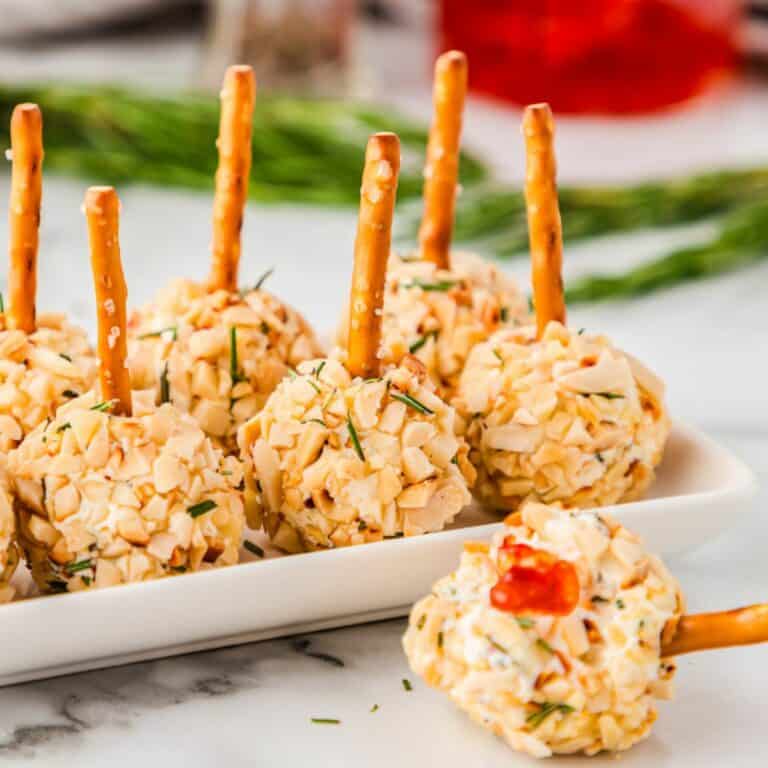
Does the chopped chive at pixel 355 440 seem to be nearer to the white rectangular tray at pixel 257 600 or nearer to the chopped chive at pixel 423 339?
the white rectangular tray at pixel 257 600

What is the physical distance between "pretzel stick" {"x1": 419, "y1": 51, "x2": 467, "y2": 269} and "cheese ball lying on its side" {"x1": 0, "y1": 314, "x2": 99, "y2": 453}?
370mm

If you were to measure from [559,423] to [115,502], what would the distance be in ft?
1.29

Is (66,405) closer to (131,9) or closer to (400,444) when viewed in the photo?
(400,444)

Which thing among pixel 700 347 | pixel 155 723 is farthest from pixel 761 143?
pixel 155 723

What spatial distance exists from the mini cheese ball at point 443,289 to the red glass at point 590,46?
135 cm

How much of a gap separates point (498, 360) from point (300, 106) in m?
1.55

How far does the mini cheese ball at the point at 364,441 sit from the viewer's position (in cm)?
129

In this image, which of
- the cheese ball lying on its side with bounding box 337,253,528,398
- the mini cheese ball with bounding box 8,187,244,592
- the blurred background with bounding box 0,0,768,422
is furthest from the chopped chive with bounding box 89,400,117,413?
the blurred background with bounding box 0,0,768,422

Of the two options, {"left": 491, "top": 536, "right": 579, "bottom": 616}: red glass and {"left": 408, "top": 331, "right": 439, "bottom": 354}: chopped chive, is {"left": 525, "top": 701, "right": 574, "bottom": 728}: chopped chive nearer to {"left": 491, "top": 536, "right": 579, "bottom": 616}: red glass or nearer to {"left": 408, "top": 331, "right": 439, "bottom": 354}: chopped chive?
{"left": 491, "top": 536, "right": 579, "bottom": 616}: red glass

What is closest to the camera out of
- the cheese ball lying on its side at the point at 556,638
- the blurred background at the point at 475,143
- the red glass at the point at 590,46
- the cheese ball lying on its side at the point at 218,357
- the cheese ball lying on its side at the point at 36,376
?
the cheese ball lying on its side at the point at 556,638

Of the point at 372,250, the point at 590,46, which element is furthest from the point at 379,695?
the point at 590,46

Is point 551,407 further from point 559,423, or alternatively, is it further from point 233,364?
point 233,364

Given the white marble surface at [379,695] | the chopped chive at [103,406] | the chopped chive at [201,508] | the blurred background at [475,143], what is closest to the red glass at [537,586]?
the white marble surface at [379,695]

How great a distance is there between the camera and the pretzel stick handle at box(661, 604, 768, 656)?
1147mm
